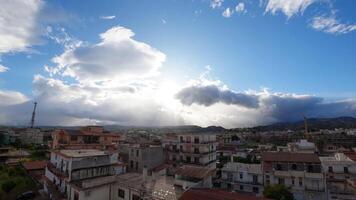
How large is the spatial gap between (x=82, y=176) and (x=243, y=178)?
103 feet

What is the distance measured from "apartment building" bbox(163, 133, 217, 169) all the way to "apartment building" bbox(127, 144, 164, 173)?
5273 mm

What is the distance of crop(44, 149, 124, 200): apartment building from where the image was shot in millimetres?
30480

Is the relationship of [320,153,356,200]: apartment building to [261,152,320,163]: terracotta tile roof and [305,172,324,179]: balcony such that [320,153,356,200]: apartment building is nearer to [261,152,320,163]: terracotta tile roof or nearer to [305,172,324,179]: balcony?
[261,152,320,163]: terracotta tile roof

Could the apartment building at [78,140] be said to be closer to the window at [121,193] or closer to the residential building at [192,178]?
the window at [121,193]

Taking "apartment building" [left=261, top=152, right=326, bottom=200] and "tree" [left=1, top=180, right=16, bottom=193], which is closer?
"tree" [left=1, top=180, right=16, bottom=193]

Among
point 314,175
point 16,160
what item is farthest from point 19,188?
point 314,175

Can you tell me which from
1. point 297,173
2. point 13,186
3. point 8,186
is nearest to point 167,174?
point 297,173

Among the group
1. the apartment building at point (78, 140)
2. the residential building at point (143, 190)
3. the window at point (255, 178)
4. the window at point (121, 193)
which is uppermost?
the apartment building at point (78, 140)

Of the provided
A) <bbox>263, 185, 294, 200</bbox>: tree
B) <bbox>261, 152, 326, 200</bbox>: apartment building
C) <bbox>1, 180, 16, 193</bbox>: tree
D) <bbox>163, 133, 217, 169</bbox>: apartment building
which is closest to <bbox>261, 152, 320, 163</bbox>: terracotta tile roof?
<bbox>261, 152, 326, 200</bbox>: apartment building

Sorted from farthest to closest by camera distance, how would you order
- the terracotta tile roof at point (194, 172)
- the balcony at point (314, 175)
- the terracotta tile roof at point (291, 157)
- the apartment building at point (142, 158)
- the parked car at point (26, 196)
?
the apartment building at point (142, 158)
the terracotta tile roof at point (291, 157)
the balcony at point (314, 175)
the parked car at point (26, 196)
the terracotta tile roof at point (194, 172)

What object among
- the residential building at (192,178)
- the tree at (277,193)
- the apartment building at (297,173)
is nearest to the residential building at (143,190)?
the residential building at (192,178)

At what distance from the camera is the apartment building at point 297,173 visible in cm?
4181

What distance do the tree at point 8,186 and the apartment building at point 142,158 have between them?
2132cm

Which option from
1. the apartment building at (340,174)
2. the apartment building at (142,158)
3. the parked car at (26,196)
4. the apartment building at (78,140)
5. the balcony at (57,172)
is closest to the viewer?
the balcony at (57,172)
